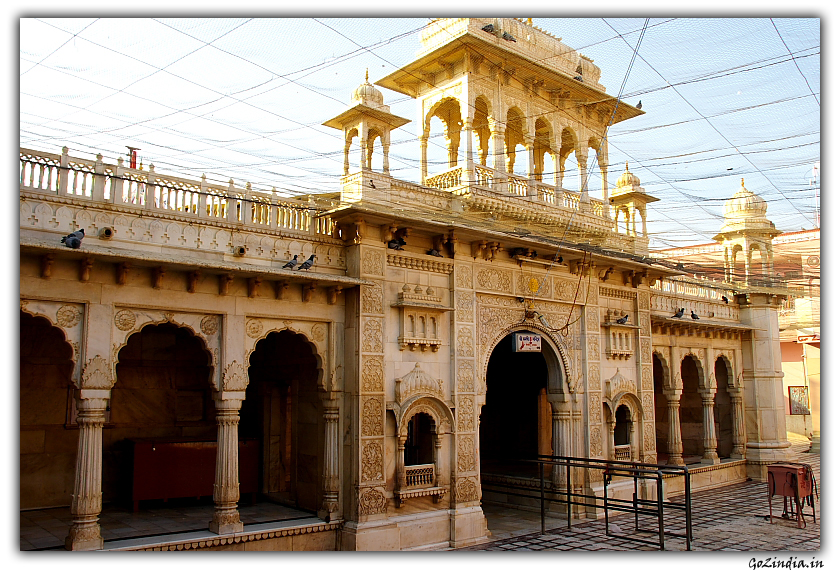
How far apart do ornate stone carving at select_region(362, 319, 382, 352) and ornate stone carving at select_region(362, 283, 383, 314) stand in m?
0.15

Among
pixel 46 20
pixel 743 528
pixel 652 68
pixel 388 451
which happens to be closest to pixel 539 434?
pixel 743 528

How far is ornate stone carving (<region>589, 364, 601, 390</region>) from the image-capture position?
1246cm

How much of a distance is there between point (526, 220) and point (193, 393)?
6.26 metres

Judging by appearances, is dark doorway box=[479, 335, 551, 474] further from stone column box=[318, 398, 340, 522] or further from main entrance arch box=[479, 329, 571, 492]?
stone column box=[318, 398, 340, 522]

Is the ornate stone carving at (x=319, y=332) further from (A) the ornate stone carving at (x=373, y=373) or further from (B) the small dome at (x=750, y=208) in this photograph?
(B) the small dome at (x=750, y=208)

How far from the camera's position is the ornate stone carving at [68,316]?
7.28m

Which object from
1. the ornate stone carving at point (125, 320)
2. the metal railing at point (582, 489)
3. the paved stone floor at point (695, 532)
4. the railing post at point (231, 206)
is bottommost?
the paved stone floor at point (695, 532)

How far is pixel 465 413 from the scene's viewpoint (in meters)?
10.4

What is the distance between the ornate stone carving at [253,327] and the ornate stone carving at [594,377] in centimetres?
640

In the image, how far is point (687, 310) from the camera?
53.0ft

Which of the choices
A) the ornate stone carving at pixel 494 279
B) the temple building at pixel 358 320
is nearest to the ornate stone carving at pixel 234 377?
the temple building at pixel 358 320

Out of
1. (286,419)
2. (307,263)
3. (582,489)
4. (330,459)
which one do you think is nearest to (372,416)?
(330,459)

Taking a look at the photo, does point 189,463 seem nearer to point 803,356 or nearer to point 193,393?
point 193,393

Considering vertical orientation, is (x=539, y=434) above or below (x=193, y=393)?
below
